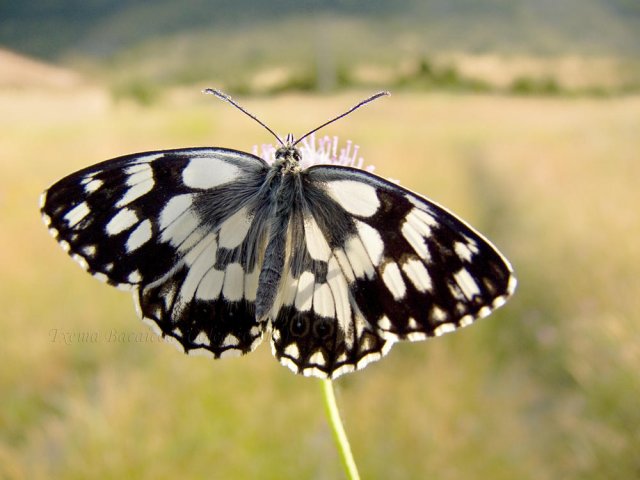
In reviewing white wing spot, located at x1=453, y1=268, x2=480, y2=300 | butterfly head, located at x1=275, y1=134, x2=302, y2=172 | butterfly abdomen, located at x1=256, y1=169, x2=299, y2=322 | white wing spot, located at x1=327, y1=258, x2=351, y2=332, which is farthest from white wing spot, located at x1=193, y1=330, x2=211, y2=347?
white wing spot, located at x1=453, y1=268, x2=480, y2=300

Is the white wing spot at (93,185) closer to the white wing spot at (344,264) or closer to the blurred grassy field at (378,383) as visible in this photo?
the white wing spot at (344,264)

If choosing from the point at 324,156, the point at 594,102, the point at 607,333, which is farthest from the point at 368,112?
the point at 324,156

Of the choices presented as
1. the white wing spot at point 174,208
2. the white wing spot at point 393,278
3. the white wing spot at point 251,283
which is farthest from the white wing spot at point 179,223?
the white wing spot at point 393,278

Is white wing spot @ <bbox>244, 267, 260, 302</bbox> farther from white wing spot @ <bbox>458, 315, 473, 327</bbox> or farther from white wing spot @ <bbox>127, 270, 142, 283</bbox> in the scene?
white wing spot @ <bbox>458, 315, 473, 327</bbox>

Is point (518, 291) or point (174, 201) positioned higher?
point (518, 291)

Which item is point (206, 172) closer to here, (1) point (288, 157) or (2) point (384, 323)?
(1) point (288, 157)

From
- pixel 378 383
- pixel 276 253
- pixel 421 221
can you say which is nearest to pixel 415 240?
pixel 421 221

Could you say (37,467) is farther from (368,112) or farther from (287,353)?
(368,112)
